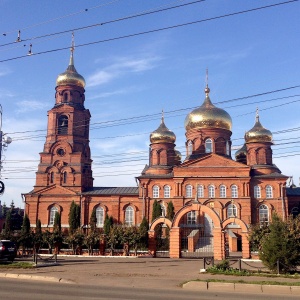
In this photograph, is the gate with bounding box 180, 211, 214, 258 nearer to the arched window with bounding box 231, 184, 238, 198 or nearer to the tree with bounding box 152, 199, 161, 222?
the tree with bounding box 152, 199, 161, 222

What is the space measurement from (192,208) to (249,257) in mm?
5318

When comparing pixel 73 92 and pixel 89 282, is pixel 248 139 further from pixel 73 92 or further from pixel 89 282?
pixel 89 282

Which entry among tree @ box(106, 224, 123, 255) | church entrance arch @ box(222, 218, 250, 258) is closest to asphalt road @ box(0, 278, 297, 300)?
church entrance arch @ box(222, 218, 250, 258)

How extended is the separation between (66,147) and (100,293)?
34002mm

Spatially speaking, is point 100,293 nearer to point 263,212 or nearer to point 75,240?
point 75,240

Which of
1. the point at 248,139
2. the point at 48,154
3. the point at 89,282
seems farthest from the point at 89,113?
Result: the point at 89,282

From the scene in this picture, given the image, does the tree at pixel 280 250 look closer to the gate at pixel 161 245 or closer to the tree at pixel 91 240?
the gate at pixel 161 245

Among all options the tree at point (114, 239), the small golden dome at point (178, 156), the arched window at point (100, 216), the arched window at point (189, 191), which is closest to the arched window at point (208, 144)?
the small golden dome at point (178, 156)

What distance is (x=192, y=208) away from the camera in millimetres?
27156

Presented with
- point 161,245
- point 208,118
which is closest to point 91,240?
point 161,245

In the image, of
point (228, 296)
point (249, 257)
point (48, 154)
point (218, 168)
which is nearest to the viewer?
point (228, 296)

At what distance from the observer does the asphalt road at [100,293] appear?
396 inches

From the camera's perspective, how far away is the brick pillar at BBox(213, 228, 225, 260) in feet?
84.2

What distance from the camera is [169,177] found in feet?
140
